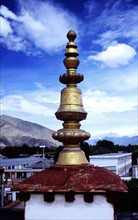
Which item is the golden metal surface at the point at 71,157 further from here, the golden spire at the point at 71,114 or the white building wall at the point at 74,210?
the white building wall at the point at 74,210

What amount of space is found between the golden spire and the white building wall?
67 cm

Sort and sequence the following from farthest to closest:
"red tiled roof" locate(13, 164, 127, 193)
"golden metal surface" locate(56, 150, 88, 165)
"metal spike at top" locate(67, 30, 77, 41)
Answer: "metal spike at top" locate(67, 30, 77, 41) < "golden metal surface" locate(56, 150, 88, 165) < "red tiled roof" locate(13, 164, 127, 193)

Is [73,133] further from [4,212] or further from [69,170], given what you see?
[4,212]

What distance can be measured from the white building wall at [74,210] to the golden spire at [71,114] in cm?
67

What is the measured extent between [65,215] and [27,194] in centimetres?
61

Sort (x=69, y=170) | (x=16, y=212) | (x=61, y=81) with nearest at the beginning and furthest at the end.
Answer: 1. (x=69, y=170)
2. (x=61, y=81)
3. (x=16, y=212)

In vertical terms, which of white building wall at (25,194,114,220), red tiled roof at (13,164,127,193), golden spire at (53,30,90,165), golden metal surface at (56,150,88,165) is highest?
golden spire at (53,30,90,165)

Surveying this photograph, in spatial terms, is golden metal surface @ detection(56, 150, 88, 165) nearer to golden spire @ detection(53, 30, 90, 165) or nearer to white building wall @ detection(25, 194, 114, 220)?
golden spire @ detection(53, 30, 90, 165)

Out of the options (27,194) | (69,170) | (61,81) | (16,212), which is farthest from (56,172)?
(16,212)

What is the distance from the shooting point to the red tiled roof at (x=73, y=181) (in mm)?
4496

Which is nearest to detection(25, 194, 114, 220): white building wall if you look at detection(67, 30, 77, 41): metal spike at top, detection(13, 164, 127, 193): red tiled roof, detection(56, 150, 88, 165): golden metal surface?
detection(13, 164, 127, 193): red tiled roof

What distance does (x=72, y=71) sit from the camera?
5.35 meters

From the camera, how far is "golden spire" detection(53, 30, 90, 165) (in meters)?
5.07

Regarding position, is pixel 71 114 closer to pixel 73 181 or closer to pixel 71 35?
pixel 73 181
